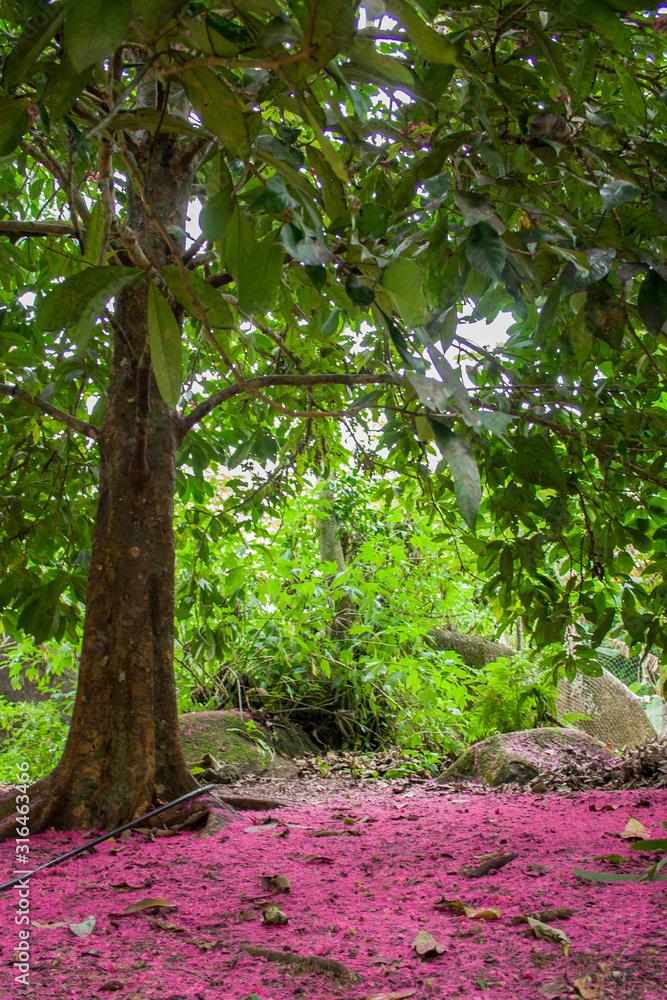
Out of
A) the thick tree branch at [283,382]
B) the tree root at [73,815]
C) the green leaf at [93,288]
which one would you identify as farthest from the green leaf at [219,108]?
the tree root at [73,815]

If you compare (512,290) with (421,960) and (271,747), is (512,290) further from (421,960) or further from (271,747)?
(271,747)

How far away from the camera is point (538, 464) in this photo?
152 cm

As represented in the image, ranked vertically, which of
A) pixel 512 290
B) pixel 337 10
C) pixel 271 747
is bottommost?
pixel 271 747

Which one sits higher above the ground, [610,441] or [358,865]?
[610,441]

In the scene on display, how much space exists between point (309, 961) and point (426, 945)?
19 centimetres

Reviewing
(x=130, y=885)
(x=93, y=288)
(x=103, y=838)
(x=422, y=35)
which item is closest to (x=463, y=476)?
(x=422, y=35)

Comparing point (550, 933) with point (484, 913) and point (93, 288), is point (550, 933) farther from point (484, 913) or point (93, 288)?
point (93, 288)

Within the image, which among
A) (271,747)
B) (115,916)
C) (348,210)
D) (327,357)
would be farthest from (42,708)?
(348,210)

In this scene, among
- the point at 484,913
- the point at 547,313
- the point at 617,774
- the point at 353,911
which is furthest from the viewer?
the point at 617,774

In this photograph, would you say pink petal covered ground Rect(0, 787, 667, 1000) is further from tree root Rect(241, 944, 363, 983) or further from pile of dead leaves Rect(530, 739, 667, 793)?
pile of dead leaves Rect(530, 739, 667, 793)

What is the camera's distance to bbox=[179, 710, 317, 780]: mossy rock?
11.2 feet

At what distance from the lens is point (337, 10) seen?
0.58m

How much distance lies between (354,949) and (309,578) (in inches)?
138

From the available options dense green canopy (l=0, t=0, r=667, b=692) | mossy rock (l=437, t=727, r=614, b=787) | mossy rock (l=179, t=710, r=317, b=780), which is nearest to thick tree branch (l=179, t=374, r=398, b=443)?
dense green canopy (l=0, t=0, r=667, b=692)
